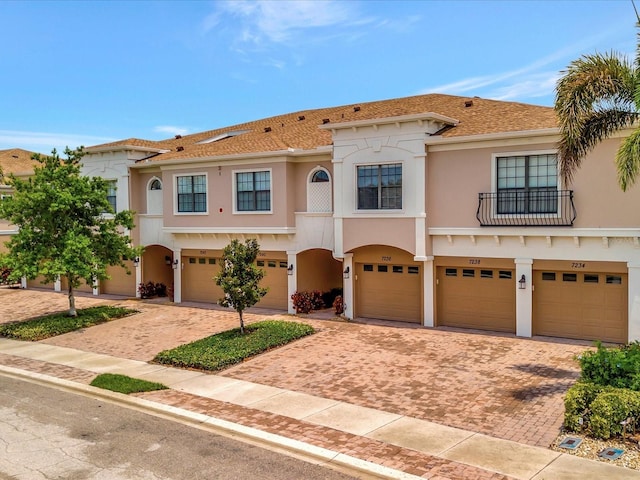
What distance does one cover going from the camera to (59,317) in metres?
23.0

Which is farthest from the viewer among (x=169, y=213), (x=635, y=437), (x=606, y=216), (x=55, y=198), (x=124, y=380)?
(x=169, y=213)

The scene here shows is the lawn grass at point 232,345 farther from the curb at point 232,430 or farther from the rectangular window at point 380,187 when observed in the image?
the rectangular window at point 380,187

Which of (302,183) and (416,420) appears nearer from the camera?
(416,420)

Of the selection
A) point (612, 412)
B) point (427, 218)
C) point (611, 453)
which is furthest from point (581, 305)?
point (611, 453)

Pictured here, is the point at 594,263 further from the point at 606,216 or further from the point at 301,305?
the point at 301,305

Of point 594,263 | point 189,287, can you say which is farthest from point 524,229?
point 189,287

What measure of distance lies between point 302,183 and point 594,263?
1092 cm

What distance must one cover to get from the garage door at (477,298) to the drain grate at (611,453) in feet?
31.0

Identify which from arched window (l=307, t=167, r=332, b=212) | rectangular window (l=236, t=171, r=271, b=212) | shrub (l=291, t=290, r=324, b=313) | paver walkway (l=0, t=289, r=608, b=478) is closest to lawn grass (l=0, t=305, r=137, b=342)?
paver walkway (l=0, t=289, r=608, b=478)

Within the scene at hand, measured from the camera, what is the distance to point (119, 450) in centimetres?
1020

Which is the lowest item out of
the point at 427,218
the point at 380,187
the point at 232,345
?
the point at 232,345

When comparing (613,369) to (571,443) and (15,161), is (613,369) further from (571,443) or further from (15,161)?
(15,161)

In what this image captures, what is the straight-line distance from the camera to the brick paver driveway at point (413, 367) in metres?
11.8

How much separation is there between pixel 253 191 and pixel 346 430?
1433 cm
